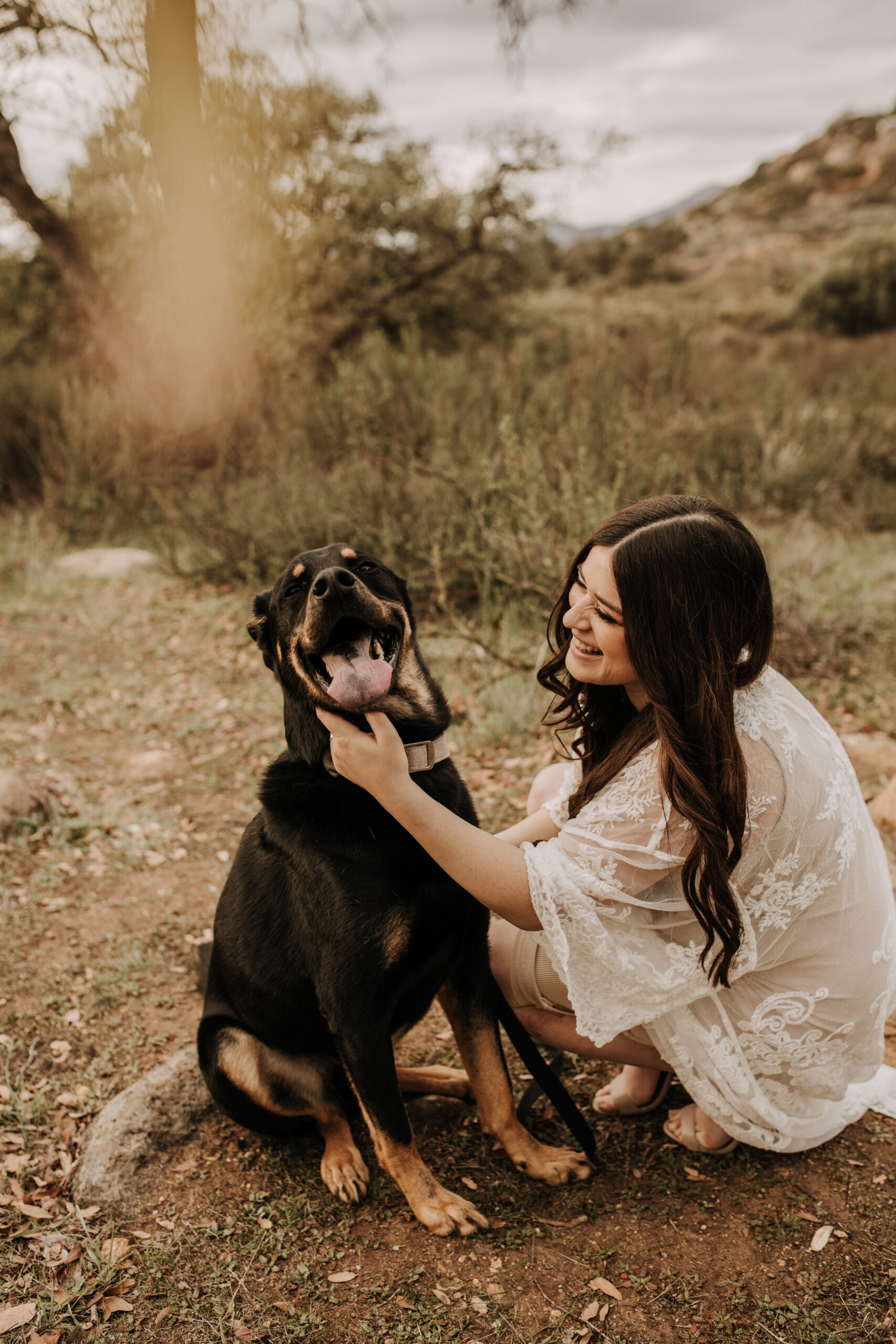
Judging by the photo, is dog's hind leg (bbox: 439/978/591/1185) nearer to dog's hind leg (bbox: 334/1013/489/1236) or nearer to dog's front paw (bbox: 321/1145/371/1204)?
dog's hind leg (bbox: 334/1013/489/1236)

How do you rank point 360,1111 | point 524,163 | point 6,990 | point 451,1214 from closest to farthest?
1. point 451,1214
2. point 360,1111
3. point 6,990
4. point 524,163

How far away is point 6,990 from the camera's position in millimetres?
3059

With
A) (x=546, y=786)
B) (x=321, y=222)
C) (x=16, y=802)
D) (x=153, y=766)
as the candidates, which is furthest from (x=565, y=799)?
(x=321, y=222)

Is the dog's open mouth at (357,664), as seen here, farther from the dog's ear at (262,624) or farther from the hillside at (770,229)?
the hillside at (770,229)

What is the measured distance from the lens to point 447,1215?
2055 millimetres

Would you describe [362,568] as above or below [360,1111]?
above

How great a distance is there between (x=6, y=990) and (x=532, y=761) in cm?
260

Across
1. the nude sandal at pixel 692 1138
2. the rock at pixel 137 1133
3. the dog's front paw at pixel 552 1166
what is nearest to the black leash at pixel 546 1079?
the dog's front paw at pixel 552 1166

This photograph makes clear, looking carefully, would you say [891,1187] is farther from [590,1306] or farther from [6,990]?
[6,990]

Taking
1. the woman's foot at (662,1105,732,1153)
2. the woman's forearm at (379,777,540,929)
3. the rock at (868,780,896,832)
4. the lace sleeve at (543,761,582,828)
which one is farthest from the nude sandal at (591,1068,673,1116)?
the rock at (868,780,896,832)

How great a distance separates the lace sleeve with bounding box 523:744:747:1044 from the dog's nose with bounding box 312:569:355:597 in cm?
79

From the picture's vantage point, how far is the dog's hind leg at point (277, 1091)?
2.21 meters

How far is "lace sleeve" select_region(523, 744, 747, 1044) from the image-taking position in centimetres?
184

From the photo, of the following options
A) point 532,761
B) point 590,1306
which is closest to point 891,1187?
point 590,1306
